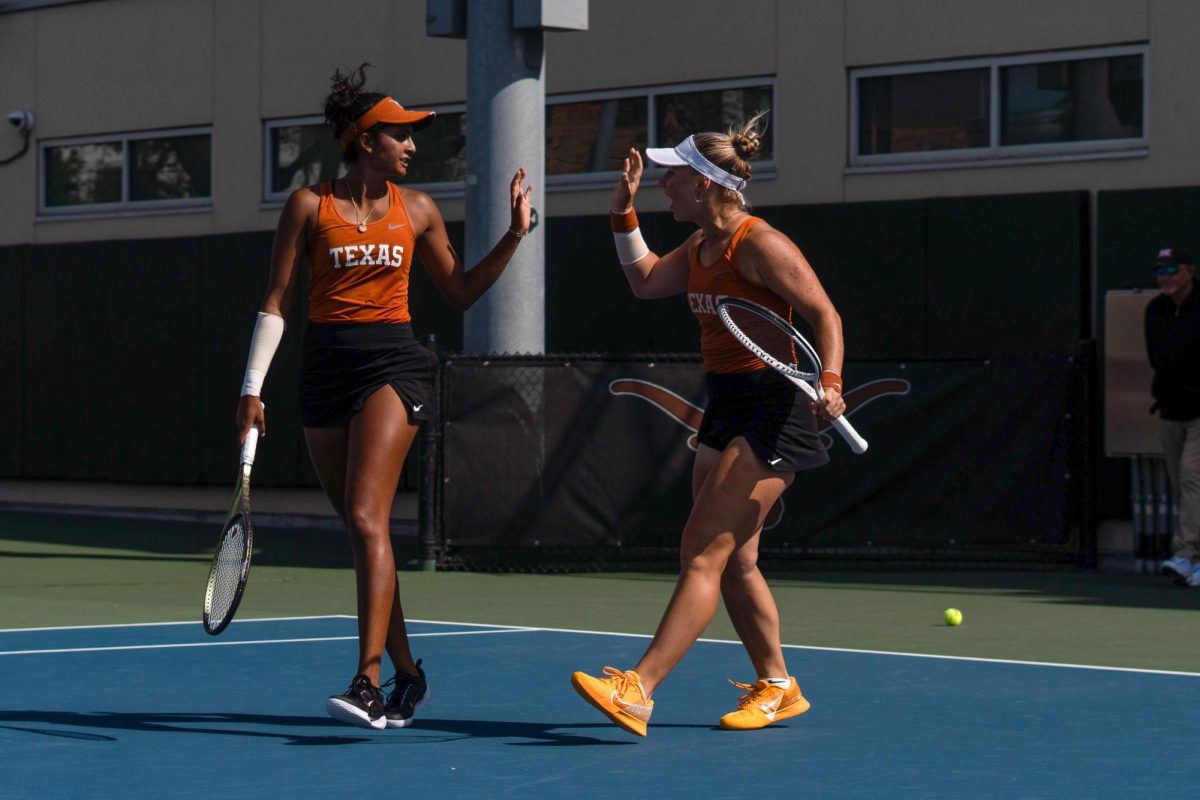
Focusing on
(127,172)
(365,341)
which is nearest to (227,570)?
(365,341)

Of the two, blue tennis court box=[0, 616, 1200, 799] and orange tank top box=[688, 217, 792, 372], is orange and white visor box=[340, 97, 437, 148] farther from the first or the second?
blue tennis court box=[0, 616, 1200, 799]

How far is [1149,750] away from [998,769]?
629 millimetres

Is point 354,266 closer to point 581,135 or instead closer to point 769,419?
point 769,419

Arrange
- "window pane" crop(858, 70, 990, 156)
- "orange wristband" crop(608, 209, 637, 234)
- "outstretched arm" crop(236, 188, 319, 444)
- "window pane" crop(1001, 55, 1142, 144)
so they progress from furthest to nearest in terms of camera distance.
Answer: "window pane" crop(858, 70, 990, 156) < "window pane" crop(1001, 55, 1142, 144) < "orange wristband" crop(608, 209, 637, 234) < "outstretched arm" crop(236, 188, 319, 444)

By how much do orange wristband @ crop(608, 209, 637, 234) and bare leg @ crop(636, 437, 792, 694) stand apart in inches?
37.4

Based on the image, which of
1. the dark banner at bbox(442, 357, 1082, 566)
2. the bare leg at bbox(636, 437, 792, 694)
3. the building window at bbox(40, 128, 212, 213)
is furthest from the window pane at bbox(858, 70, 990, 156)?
the bare leg at bbox(636, 437, 792, 694)

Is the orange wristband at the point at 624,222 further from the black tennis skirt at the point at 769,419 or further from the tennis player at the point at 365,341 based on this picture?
the black tennis skirt at the point at 769,419

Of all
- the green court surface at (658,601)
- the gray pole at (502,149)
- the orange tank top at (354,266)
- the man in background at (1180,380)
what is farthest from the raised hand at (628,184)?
the gray pole at (502,149)

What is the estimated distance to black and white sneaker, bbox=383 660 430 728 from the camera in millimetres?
7371

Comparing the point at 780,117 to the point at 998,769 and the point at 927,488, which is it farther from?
the point at 998,769

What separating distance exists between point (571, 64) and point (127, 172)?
5.31 metres

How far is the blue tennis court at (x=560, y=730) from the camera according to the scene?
249 inches

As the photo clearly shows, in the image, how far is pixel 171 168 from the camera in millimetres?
20688

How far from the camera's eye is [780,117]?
54.9ft
